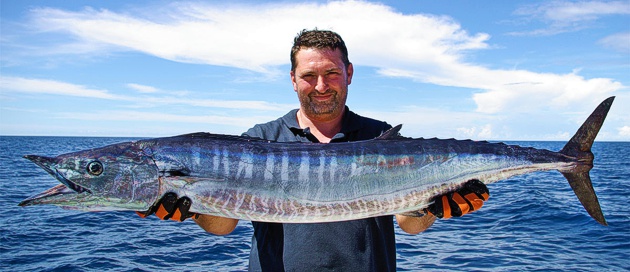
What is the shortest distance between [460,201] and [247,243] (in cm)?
788

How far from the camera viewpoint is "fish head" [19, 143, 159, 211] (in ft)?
9.90

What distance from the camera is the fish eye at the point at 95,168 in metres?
3.04

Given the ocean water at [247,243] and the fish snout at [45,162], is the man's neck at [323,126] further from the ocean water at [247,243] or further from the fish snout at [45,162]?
the ocean water at [247,243]

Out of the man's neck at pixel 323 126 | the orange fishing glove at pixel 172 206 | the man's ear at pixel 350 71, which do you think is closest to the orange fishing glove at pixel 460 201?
the man's neck at pixel 323 126

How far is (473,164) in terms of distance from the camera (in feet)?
11.2

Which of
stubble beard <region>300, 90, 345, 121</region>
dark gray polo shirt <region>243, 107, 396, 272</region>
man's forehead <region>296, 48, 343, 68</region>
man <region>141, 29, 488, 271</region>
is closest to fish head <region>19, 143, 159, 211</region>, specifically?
man <region>141, 29, 488, 271</region>

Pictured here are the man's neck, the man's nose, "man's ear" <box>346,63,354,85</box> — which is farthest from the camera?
"man's ear" <box>346,63,354,85</box>

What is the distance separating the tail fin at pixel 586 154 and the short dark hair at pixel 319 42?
1.89 m

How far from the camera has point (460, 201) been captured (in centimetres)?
332

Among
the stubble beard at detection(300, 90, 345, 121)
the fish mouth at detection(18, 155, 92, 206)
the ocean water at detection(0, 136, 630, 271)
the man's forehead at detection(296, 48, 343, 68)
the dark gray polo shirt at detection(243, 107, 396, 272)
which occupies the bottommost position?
the ocean water at detection(0, 136, 630, 271)

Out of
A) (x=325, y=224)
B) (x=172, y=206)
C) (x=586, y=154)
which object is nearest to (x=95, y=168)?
(x=172, y=206)

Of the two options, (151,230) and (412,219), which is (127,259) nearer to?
(151,230)

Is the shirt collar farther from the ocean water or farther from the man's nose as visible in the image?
the ocean water

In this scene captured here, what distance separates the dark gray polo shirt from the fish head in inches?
37.2
